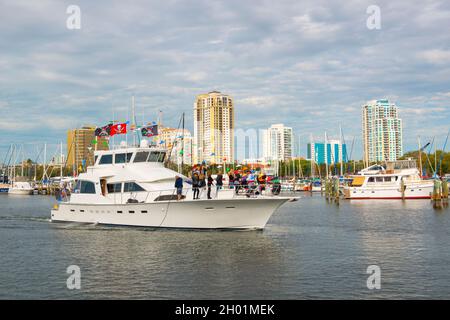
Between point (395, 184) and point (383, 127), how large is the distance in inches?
3820

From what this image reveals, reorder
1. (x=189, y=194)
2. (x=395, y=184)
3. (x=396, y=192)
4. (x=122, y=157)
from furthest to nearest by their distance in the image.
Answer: (x=395, y=184) < (x=396, y=192) < (x=122, y=157) < (x=189, y=194)

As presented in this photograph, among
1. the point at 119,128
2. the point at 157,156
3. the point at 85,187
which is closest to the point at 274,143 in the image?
the point at 119,128

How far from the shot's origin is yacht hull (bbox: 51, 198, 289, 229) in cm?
2817

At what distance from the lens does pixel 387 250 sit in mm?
24391

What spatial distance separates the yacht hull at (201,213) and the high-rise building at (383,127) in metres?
138

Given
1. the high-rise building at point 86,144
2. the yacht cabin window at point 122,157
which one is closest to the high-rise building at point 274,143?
the high-rise building at point 86,144

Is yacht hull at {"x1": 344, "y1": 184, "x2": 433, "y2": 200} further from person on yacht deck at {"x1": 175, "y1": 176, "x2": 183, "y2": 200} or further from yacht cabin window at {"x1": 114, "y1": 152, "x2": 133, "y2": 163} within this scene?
person on yacht deck at {"x1": 175, "y1": 176, "x2": 183, "y2": 200}

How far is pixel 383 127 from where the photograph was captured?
161 metres

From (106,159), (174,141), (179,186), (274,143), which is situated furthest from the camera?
(274,143)

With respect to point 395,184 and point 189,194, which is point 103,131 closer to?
point 189,194

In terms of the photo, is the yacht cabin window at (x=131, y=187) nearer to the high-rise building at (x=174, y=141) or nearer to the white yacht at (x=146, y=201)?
the white yacht at (x=146, y=201)
